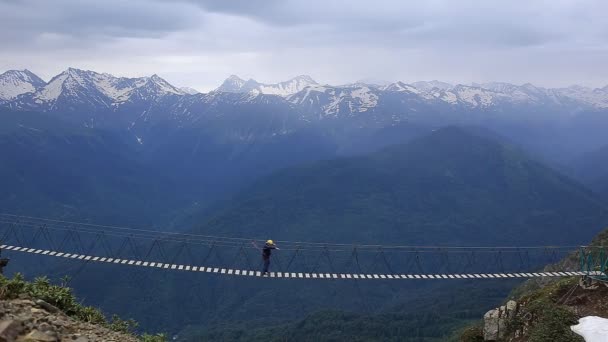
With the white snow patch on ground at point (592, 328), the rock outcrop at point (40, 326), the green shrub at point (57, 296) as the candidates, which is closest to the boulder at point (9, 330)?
the rock outcrop at point (40, 326)

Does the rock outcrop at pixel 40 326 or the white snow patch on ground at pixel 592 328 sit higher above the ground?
the rock outcrop at pixel 40 326

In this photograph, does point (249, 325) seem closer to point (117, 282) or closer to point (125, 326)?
point (117, 282)

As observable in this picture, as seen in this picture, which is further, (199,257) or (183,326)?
(199,257)

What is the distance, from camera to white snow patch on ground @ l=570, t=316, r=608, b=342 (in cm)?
1868

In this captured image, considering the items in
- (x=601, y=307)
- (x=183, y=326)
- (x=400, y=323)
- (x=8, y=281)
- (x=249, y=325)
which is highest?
(x=8, y=281)

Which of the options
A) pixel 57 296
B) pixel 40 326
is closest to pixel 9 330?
pixel 40 326

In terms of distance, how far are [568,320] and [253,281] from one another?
16635cm

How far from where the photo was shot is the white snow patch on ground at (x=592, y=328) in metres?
18.7

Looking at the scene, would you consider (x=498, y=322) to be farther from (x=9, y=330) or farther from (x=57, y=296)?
(x=9, y=330)

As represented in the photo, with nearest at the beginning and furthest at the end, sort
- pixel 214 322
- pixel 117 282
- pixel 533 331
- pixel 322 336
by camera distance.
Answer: pixel 533 331 < pixel 322 336 < pixel 214 322 < pixel 117 282

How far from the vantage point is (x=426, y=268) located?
185 metres

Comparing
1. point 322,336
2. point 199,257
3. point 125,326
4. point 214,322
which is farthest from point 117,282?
point 125,326

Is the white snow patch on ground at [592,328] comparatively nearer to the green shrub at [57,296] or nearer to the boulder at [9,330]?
the green shrub at [57,296]

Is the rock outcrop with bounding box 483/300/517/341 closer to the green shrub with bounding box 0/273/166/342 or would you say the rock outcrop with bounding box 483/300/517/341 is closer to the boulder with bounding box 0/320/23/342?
the green shrub with bounding box 0/273/166/342
